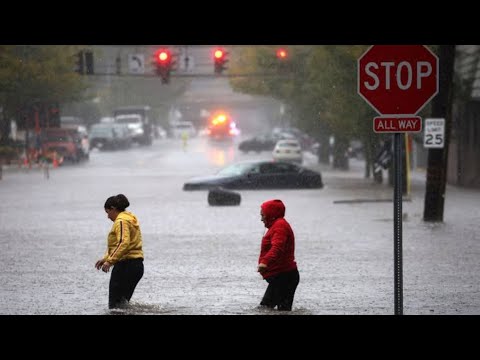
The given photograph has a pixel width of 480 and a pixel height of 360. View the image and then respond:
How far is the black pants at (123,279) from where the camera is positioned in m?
12.8

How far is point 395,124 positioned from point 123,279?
12.2 ft

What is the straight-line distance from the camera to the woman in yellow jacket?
12617mm

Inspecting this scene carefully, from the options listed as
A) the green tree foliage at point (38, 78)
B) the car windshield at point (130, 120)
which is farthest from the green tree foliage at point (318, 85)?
the car windshield at point (130, 120)

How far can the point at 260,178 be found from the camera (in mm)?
41531

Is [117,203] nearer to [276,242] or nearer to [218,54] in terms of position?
[276,242]

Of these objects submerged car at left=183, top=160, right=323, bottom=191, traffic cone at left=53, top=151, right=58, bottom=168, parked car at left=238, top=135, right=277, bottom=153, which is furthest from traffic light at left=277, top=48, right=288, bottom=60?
parked car at left=238, top=135, right=277, bottom=153

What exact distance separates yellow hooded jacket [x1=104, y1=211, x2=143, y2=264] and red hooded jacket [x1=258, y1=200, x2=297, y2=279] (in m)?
1.35

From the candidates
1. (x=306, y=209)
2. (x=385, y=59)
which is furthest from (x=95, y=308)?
(x=306, y=209)

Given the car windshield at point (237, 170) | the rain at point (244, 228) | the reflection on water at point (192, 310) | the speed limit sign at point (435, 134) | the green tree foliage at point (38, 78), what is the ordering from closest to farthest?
the reflection on water at point (192, 310) → the rain at point (244, 228) → the speed limit sign at point (435, 134) → the car windshield at point (237, 170) → the green tree foliage at point (38, 78)

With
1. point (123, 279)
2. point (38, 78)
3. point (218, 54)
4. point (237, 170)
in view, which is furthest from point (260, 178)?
point (123, 279)

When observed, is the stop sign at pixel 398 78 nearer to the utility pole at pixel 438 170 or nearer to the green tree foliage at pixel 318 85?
the utility pole at pixel 438 170
